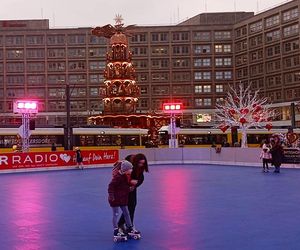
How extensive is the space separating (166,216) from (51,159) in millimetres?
21098

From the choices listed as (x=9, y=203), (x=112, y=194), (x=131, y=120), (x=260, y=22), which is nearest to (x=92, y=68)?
(x=260, y=22)

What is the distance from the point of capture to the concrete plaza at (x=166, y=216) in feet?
31.4

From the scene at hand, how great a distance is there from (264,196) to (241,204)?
2.11 meters

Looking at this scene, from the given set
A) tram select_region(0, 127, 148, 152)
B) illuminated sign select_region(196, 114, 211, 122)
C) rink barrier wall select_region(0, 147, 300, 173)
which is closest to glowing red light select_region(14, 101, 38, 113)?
rink barrier wall select_region(0, 147, 300, 173)

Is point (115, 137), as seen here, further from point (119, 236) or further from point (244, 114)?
point (119, 236)

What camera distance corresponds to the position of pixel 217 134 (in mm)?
52531

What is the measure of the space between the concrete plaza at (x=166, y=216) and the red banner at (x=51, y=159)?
913 cm

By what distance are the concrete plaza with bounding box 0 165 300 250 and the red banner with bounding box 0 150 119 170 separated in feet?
30.0

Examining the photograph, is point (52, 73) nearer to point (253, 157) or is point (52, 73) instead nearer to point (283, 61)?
point (283, 61)

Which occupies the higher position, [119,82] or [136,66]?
[136,66]

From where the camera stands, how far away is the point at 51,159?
32.8 meters

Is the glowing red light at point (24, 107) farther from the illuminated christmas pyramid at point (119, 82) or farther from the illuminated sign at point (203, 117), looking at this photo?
the illuminated sign at point (203, 117)

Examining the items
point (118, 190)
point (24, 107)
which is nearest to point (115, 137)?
point (24, 107)

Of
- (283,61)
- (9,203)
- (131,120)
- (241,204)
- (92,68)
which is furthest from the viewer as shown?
(92,68)
